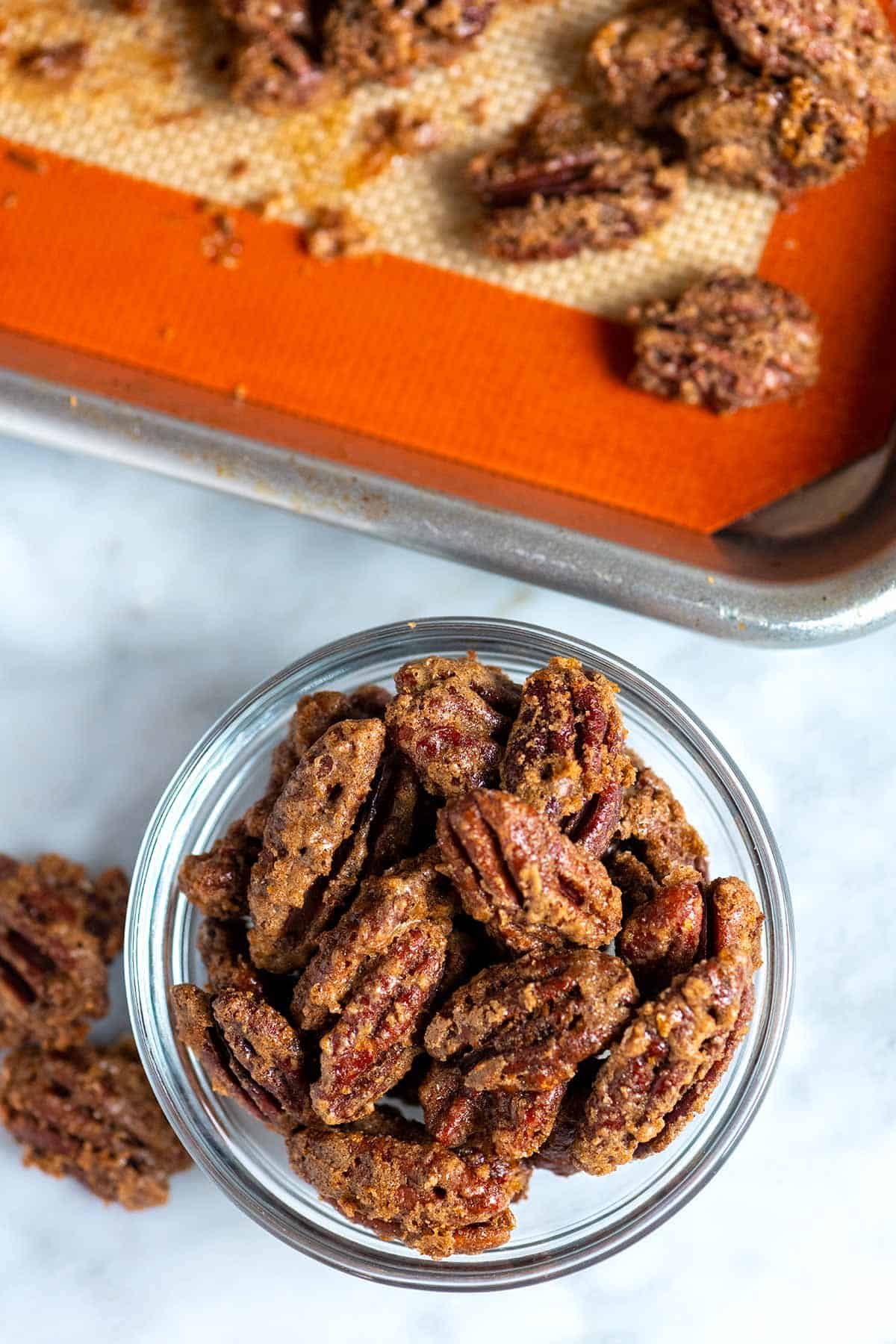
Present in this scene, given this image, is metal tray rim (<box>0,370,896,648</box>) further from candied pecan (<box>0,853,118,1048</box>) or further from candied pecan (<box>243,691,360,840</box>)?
candied pecan (<box>0,853,118,1048</box>)

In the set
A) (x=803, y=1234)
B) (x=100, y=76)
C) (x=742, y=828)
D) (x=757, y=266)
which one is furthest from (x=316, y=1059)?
(x=100, y=76)

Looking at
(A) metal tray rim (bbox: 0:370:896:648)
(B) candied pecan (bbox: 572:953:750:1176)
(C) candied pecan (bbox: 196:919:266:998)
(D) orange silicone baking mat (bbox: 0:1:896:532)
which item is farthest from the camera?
(D) orange silicone baking mat (bbox: 0:1:896:532)

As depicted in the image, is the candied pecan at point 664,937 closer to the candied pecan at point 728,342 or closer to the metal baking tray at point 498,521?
the metal baking tray at point 498,521

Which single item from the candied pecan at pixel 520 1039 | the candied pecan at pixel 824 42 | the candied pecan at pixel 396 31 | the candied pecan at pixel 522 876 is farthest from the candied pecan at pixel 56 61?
the candied pecan at pixel 520 1039

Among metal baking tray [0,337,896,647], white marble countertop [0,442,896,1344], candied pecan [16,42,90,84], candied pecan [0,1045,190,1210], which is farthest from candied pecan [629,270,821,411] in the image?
candied pecan [0,1045,190,1210]

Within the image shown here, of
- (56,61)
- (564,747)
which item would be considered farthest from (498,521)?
(56,61)

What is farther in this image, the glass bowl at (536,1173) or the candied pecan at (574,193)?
the candied pecan at (574,193)

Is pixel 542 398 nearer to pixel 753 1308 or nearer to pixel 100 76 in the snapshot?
pixel 100 76
